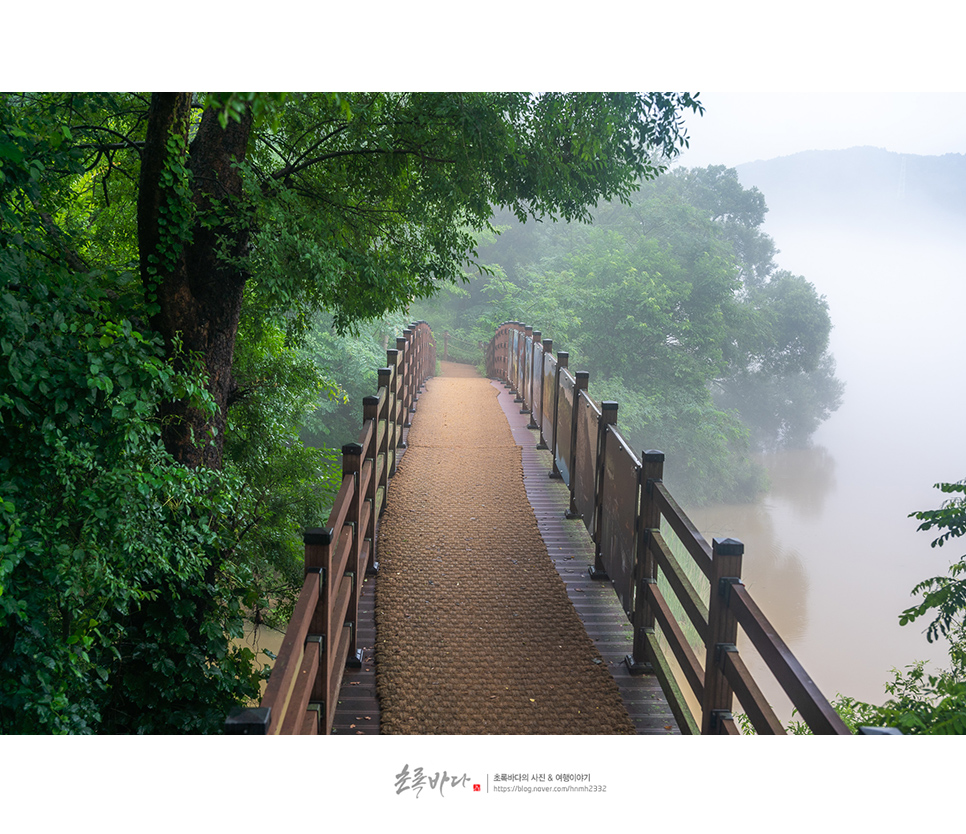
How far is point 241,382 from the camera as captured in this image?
19.7 feet

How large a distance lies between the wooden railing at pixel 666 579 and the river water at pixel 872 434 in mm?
22757

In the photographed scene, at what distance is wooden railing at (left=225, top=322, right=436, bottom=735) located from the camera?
2.19 meters

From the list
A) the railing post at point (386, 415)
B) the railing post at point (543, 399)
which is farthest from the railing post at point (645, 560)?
the railing post at point (543, 399)

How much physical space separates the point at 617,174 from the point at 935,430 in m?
39.7

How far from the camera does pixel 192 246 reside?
4.39 meters

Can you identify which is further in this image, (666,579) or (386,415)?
(386,415)

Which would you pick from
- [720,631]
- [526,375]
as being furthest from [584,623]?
[526,375]

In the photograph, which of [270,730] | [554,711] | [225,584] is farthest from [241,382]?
[270,730]

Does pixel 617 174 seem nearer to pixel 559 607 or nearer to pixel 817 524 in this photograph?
pixel 559 607

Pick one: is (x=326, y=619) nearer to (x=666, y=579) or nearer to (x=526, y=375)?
(x=666, y=579)

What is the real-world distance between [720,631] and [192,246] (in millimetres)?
3770

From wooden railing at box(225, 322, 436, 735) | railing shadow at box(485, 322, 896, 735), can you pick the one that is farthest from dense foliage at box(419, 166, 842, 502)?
wooden railing at box(225, 322, 436, 735)

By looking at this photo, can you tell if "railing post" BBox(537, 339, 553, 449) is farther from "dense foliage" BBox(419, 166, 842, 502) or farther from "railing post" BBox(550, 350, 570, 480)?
"dense foliage" BBox(419, 166, 842, 502)

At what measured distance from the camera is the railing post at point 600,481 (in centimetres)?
502
